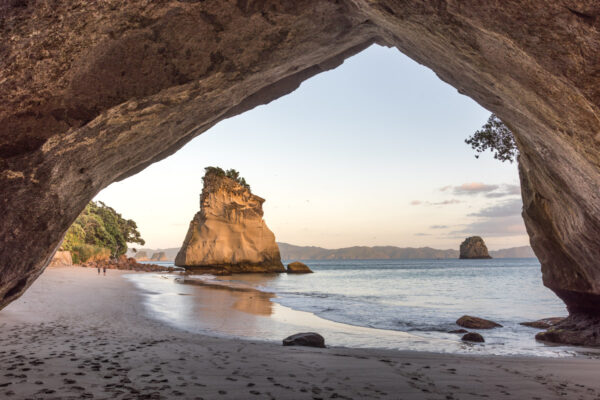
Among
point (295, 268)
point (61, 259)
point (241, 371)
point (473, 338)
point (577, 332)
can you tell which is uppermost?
point (241, 371)

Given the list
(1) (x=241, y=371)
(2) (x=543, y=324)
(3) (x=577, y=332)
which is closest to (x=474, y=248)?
(2) (x=543, y=324)

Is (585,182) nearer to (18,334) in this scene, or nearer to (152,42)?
(152,42)

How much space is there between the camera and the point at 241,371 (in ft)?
15.9

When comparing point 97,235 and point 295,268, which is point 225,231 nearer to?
point 295,268

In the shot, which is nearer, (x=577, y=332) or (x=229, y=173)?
(x=577, y=332)

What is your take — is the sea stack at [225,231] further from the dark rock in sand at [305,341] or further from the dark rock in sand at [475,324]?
the dark rock in sand at [305,341]

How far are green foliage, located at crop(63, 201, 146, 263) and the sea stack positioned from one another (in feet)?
40.7

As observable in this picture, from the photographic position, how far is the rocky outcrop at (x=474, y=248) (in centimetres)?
13312

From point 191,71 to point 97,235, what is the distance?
56208 mm

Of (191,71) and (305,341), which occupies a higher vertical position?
(191,71)

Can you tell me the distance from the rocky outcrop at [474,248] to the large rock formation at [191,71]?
14224cm

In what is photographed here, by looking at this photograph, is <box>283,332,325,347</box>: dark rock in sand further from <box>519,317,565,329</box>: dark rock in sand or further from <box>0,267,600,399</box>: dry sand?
<box>519,317,565,329</box>: dark rock in sand

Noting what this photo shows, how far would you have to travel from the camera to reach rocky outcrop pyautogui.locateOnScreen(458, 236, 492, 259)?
133 m

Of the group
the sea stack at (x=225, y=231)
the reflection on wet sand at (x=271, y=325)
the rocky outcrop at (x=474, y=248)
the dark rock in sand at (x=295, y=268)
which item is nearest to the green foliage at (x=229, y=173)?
the sea stack at (x=225, y=231)
